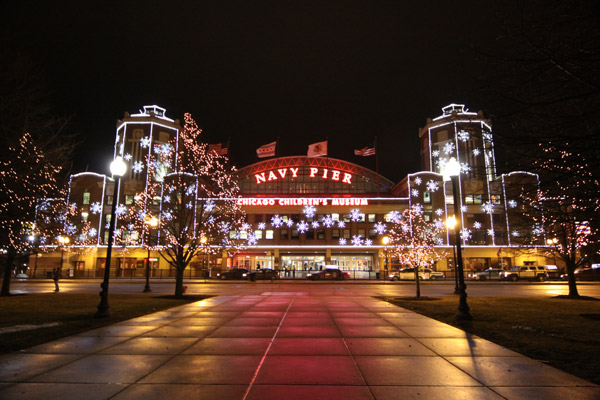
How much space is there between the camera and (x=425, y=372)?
6.13 meters

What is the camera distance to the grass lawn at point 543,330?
7096 mm

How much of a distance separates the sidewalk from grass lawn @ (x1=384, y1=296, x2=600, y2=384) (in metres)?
0.54

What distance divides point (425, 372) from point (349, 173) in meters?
65.8

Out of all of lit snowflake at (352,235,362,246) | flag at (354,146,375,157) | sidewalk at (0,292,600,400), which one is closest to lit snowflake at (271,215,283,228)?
lit snowflake at (352,235,362,246)

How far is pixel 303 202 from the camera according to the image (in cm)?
6056

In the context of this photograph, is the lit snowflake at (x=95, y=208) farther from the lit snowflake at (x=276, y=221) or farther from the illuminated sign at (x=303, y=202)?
the lit snowflake at (x=276, y=221)

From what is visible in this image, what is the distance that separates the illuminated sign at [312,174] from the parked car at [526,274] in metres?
31.3

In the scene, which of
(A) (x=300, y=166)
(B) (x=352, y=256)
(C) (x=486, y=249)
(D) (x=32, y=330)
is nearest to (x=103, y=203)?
(A) (x=300, y=166)

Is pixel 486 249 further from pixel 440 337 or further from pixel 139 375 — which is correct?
pixel 139 375

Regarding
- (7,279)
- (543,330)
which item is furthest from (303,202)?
(543,330)

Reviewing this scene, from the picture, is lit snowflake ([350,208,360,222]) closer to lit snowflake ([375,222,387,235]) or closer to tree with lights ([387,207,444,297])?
lit snowflake ([375,222,387,235])

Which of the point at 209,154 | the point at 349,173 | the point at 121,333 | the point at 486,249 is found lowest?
the point at 121,333

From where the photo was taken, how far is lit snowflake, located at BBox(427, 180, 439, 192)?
60812mm

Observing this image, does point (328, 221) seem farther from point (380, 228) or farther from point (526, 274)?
point (526, 274)
